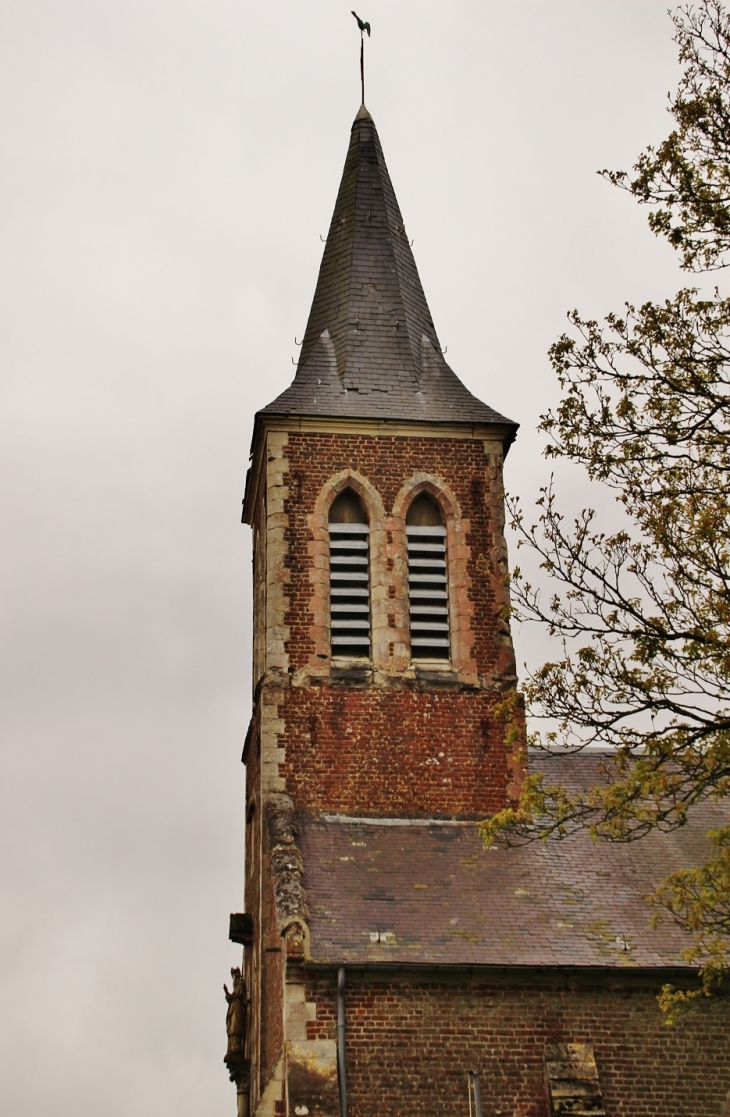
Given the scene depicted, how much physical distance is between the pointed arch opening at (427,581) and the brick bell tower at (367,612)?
22 mm

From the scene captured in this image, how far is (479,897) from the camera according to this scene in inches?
701

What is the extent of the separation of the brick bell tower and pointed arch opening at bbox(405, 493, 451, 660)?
22 mm

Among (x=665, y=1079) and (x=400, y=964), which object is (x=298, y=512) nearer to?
(x=400, y=964)

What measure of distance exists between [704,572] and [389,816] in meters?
8.61

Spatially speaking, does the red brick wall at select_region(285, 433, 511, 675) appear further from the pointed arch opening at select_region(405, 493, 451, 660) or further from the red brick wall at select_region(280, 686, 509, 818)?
the red brick wall at select_region(280, 686, 509, 818)

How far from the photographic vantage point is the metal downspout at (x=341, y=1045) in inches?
616

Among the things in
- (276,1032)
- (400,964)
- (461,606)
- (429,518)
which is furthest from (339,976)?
(429,518)

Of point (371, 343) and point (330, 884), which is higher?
point (371, 343)

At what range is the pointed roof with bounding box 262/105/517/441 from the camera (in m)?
22.1

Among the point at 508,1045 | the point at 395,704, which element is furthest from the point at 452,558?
the point at 508,1045

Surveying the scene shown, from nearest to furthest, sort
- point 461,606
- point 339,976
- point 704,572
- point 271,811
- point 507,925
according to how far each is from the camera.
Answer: point 704,572 < point 339,976 < point 507,925 < point 271,811 < point 461,606

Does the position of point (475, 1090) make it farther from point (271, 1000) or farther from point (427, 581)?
point (427, 581)

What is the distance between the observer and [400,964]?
16266 millimetres

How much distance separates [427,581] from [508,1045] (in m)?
7.07
